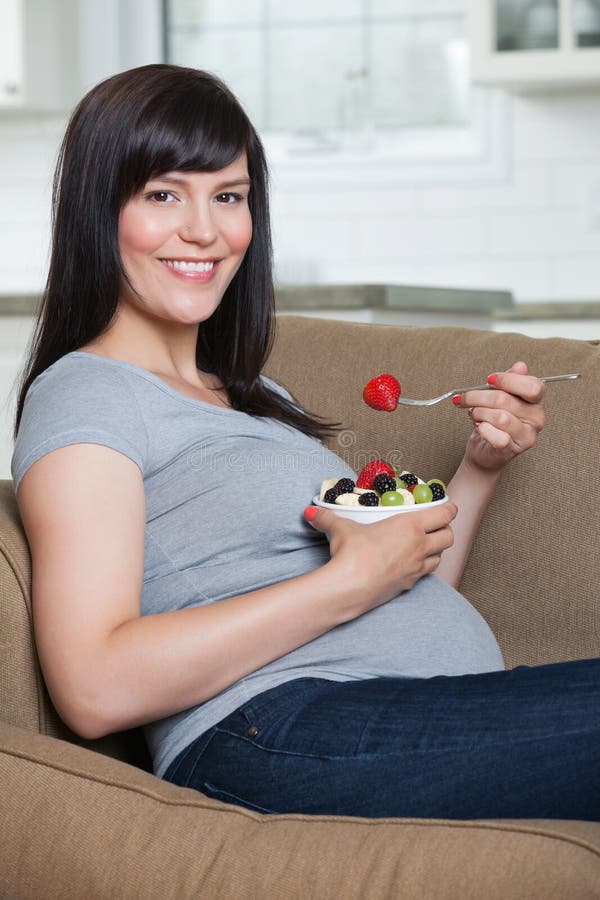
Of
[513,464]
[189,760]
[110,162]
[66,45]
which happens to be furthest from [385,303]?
[66,45]

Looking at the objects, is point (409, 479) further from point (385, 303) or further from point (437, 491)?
point (385, 303)

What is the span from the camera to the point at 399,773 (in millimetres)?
1223

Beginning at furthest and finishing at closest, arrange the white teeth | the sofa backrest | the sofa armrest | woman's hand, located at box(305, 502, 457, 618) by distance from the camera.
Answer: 1. the sofa backrest
2. the white teeth
3. woman's hand, located at box(305, 502, 457, 618)
4. the sofa armrest

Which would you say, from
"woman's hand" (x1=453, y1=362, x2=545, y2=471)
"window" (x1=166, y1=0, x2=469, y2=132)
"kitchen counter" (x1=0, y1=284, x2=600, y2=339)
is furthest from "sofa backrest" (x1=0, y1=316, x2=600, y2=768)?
"window" (x1=166, y1=0, x2=469, y2=132)

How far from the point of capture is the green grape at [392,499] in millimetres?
1387

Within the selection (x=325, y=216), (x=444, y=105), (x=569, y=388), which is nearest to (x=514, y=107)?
(x=444, y=105)

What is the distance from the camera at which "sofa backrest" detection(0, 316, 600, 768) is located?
166 cm

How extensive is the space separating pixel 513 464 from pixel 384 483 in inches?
14.1

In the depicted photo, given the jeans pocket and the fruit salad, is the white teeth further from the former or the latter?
the jeans pocket

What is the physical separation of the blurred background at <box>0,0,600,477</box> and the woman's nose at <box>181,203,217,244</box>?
2.57 meters

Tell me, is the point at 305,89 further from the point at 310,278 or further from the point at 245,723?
the point at 245,723

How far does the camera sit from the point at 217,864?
3.60 feet

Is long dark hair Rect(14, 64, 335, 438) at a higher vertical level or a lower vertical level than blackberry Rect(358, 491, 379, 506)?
higher

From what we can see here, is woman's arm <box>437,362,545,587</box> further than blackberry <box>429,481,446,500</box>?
Yes
